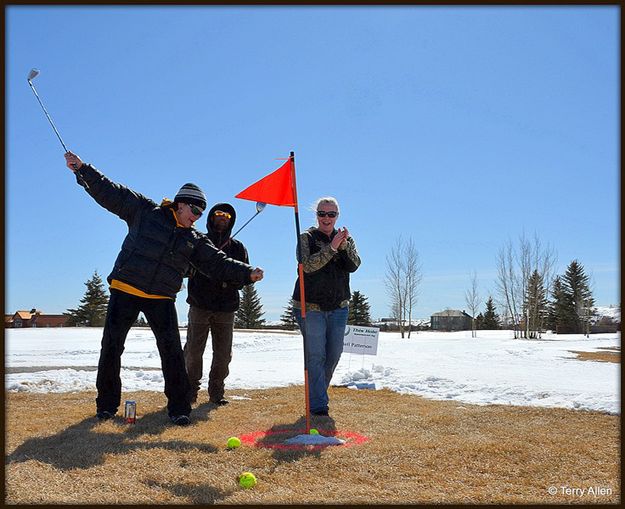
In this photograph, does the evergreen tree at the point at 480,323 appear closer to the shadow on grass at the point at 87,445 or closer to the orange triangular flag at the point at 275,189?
the orange triangular flag at the point at 275,189

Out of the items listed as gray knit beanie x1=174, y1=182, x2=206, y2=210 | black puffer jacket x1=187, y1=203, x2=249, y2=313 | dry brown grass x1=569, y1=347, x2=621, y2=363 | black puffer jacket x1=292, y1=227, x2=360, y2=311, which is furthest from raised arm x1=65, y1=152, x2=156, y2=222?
dry brown grass x1=569, y1=347, x2=621, y2=363

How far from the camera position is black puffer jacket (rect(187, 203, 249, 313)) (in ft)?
20.1

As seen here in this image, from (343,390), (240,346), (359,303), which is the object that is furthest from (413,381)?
(359,303)

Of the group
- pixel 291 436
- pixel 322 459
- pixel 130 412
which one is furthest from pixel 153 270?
pixel 322 459

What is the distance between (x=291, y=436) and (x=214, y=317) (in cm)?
218

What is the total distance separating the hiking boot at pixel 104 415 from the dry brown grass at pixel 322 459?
13 cm

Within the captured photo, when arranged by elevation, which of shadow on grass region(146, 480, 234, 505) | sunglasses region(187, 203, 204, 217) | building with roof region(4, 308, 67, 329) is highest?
sunglasses region(187, 203, 204, 217)

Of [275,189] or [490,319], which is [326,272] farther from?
[490,319]

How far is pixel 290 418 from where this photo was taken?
5.35 m

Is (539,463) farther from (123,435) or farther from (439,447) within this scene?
(123,435)

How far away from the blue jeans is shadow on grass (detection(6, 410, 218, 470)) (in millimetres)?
1550

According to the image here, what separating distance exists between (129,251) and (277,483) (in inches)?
110

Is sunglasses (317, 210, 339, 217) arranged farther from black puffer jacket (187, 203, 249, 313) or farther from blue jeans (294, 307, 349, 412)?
black puffer jacket (187, 203, 249, 313)

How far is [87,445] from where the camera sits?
394 centimetres
